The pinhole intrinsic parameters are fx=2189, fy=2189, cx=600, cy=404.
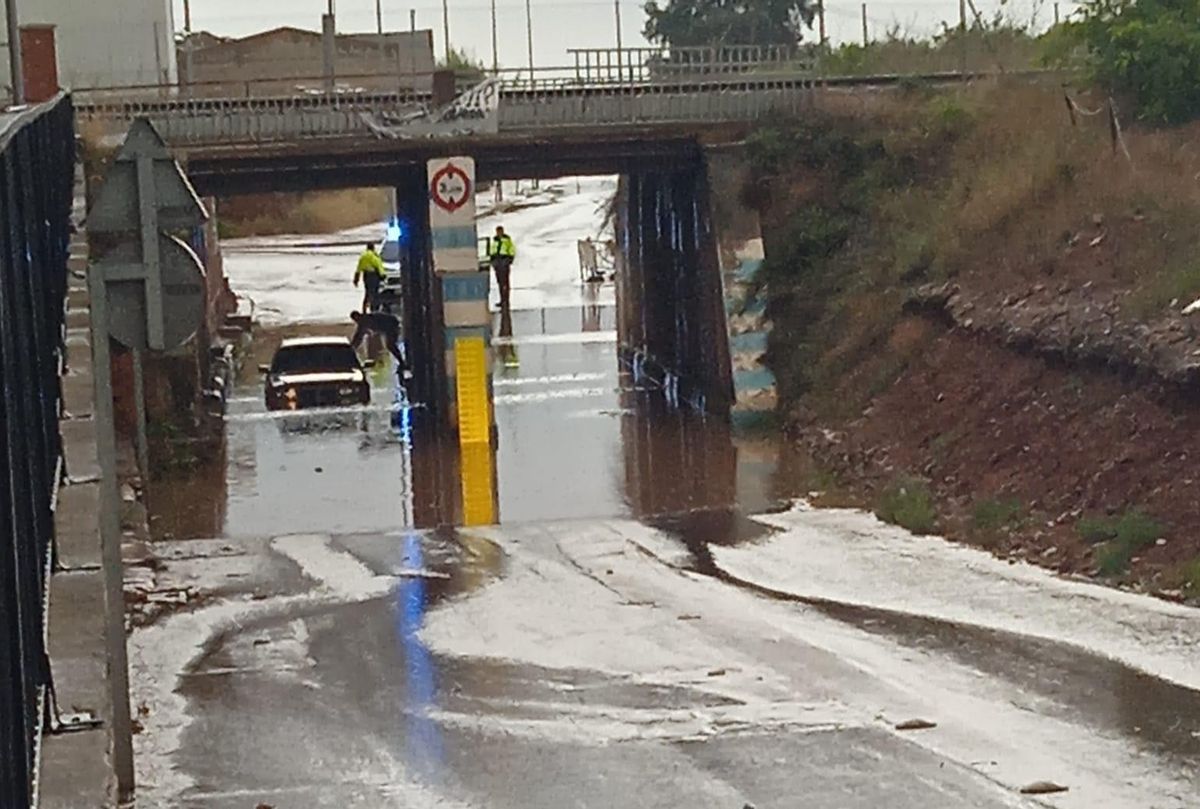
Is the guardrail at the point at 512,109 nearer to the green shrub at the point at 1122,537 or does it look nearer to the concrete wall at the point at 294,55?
the green shrub at the point at 1122,537

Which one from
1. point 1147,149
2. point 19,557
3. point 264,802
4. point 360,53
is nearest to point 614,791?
point 264,802

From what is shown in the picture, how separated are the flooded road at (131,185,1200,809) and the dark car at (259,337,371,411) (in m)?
11.9

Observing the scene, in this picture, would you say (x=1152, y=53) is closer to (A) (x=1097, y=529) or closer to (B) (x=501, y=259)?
(A) (x=1097, y=529)

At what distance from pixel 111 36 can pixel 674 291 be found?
823 inches

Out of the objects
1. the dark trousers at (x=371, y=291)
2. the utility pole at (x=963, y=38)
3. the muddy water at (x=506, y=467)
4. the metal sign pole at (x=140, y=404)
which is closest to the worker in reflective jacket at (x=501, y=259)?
the dark trousers at (x=371, y=291)

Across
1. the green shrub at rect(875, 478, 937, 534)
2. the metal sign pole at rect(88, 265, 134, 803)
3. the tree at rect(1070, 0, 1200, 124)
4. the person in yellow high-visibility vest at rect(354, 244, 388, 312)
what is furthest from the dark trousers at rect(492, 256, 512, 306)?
the metal sign pole at rect(88, 265, 134, 803)

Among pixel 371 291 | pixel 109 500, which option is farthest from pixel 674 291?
pixel 109 500

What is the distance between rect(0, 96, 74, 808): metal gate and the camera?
436cm

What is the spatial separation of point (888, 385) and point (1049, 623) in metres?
10.9

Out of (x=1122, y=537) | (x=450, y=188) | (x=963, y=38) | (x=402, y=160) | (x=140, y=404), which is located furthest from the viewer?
(x=963, y=38)

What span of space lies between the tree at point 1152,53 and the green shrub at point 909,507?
884 cm

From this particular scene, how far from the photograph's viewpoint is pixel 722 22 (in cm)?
7050

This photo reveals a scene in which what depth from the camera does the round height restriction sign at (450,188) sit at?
2945 cm

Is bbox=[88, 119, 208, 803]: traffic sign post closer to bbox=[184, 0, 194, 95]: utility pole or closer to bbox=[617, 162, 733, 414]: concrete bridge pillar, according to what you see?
bbox=[617, 162, 733, 414]: concrete bridge pillar
